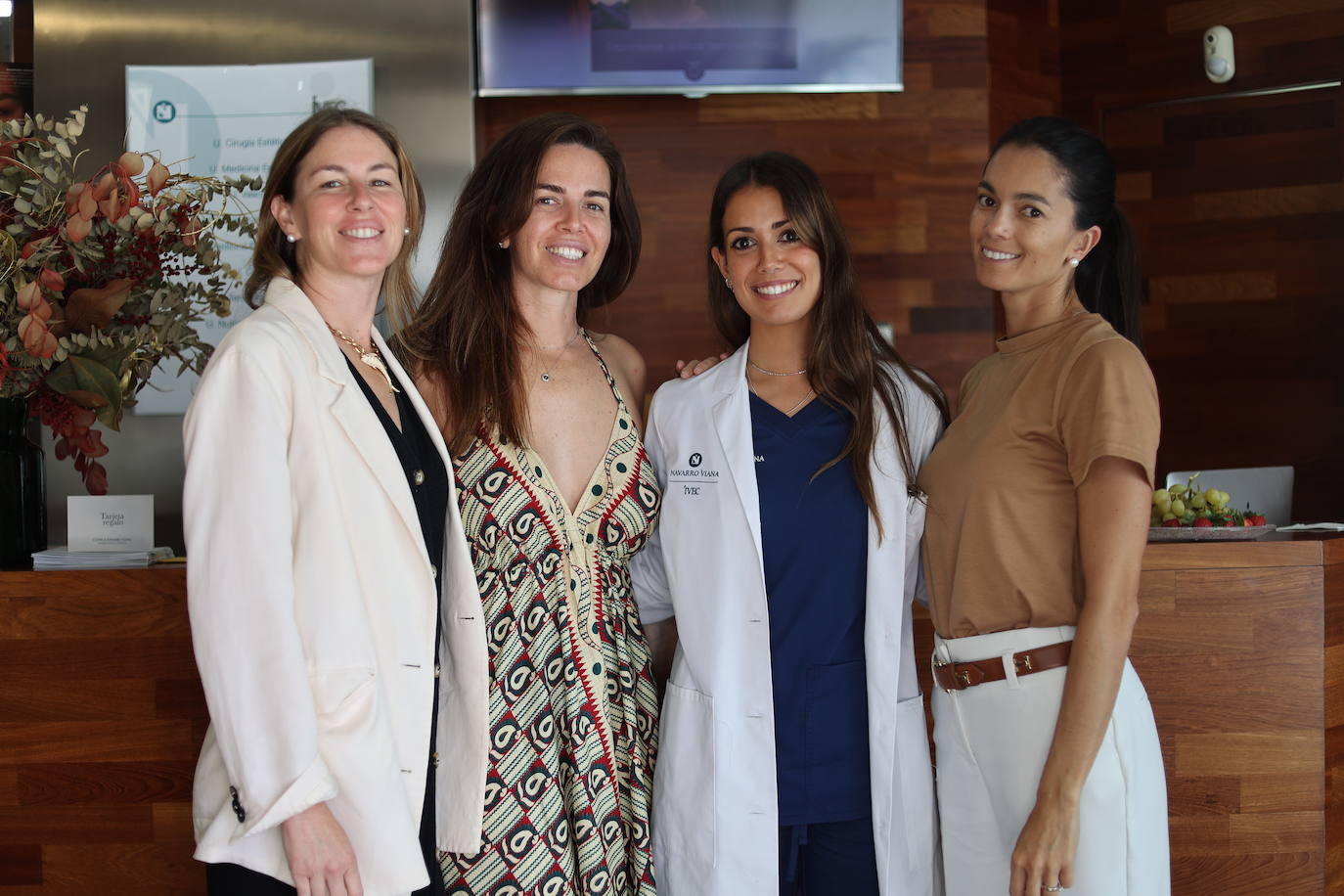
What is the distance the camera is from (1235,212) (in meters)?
4.52

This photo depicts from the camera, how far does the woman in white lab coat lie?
6.81 feet

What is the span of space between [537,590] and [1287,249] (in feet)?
11.6

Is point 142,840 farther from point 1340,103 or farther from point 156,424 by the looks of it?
point 1340,103

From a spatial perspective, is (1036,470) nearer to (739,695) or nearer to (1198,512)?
(739,695)

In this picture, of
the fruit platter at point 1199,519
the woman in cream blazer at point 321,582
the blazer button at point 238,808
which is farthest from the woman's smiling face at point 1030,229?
the blazer button at point 238,808

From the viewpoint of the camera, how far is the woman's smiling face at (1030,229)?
6.74 ft

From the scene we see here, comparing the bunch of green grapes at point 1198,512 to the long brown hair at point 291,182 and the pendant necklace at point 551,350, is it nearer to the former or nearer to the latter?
the pendant necklace at point 551,350

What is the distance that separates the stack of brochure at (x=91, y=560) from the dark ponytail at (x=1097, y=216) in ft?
5.65

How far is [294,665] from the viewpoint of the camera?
1540 mm

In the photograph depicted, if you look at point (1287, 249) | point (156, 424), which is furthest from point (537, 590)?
point (1287, 249)

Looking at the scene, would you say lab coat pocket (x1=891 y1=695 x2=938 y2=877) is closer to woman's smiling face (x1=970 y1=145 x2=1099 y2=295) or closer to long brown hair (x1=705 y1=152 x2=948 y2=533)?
long brown hair (x1=705 y1=152 x2=948 y2=533)

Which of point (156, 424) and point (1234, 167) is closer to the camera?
point (156, 424)

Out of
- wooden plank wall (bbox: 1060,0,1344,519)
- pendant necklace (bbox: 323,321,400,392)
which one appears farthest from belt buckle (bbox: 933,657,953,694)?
wooden plank wall (bbox: 1060,0,1344,519)

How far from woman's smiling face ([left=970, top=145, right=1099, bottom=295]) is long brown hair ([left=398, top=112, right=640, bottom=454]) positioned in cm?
73
